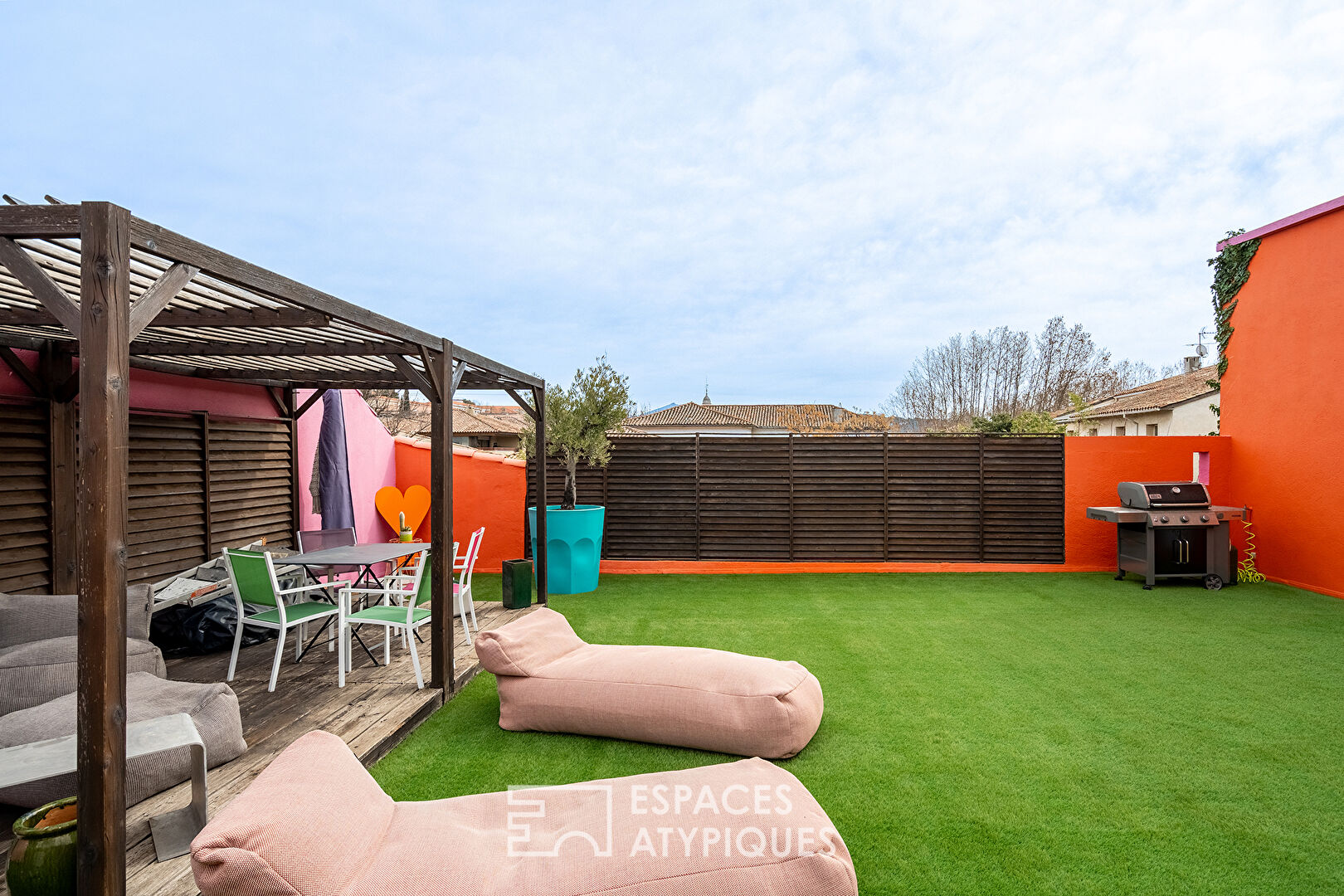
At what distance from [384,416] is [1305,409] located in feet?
91.8

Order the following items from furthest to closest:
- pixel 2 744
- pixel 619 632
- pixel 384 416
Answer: pixel 384 416 < pixel 619 632 < pixel 2 744

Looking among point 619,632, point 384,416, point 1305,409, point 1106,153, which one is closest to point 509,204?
point 384,416

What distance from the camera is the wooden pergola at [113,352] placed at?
208 cm

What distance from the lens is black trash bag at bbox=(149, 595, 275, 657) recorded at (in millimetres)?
5551

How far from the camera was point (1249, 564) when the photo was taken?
896 centimetres

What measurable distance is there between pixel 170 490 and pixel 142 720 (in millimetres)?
3740

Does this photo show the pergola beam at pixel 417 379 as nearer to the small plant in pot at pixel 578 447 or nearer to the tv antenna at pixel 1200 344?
the small plant in pot at pixel 578 447

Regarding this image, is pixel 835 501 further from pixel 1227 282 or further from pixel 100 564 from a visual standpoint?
pixel 100 564

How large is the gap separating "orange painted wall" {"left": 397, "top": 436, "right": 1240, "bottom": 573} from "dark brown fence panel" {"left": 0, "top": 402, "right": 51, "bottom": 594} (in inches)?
196

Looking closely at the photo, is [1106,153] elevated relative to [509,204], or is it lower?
lower

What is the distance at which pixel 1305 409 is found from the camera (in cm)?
840

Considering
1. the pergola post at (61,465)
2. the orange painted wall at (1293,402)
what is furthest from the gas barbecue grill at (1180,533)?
the pergola post at (61,465)

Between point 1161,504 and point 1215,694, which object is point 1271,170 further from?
point 1215,694

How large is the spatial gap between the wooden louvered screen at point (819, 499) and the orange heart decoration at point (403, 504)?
1491mm
